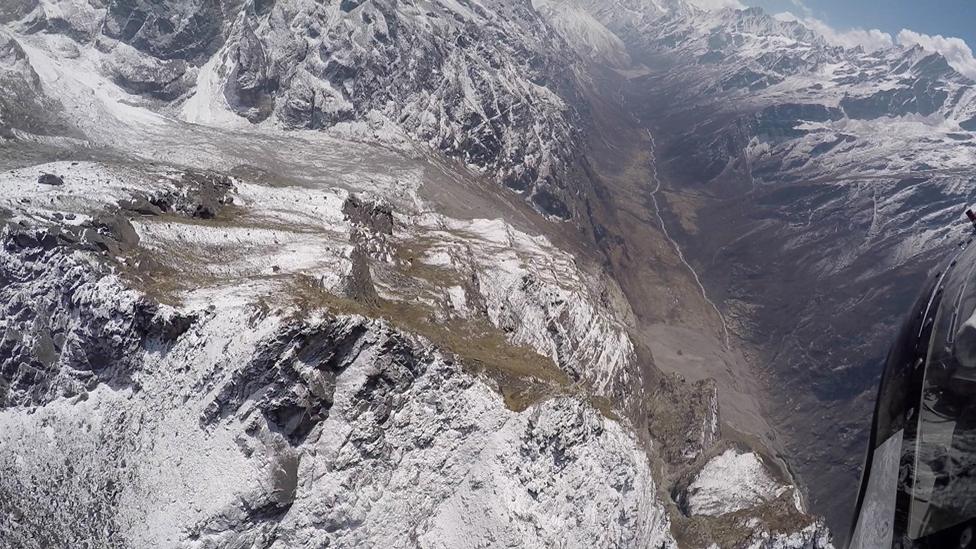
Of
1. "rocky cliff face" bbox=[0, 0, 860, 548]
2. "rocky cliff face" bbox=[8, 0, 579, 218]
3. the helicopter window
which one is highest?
"rocky cliff face" bbox=[8, 0, 579, 218]

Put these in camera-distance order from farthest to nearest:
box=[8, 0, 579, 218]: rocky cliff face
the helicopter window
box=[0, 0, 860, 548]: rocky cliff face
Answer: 1. box=[8, 0, 579, 218]: rocky cliff face
2. box=[0, 0, 860, 548]: rocky cliff face
3. the helicopter window

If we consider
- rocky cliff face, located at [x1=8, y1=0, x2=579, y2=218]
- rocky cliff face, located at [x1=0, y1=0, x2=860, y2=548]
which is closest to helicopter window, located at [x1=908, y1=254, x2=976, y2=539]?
rocky cliff face, located at [x1=0, y1=0, x2=860, y2=548]

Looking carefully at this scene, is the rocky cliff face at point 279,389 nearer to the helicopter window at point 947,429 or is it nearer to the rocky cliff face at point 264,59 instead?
the helicopter window at point 947,429

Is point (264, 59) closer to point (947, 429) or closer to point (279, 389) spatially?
point (279, 389)

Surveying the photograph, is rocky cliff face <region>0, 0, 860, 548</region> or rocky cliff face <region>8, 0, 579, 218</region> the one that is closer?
rocky cliff face <region>0, 0, 860, 548</region>

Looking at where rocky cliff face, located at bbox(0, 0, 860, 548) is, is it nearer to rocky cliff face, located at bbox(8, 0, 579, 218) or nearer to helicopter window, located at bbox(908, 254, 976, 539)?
helicopter window, located at bbox(908, 254, 976, 539)

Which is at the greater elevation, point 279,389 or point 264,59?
point 264,59

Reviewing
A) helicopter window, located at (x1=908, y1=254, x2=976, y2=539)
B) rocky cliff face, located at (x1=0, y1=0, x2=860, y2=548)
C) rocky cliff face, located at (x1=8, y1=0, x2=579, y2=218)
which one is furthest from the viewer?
rocky cliff face, located at (x1=8, y1=0, x2=579, y2=218)

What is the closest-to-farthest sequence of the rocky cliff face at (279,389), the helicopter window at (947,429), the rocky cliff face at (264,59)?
the helicopter window at (947,429), the rocky cliff face at (279,389), the rocky cliff face at (264,59)

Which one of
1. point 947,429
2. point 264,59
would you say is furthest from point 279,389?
point 264,59

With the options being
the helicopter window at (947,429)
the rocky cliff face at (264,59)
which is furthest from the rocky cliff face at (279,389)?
the rocky cliff face at (264,59)

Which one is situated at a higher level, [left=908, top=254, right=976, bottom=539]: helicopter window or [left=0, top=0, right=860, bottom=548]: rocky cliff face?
[left=908, top=254, right=976, bottom=539]: helicopter window

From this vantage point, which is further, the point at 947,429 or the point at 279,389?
the point at 279,389
